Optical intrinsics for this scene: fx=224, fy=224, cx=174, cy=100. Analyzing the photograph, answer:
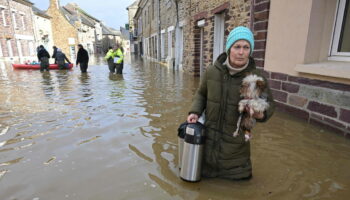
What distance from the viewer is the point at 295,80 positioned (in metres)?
4.23

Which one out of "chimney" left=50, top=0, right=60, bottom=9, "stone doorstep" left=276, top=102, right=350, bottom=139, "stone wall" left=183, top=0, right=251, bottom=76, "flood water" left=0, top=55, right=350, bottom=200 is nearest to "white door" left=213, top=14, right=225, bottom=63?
"stone wall" left=183, top=0, right=251, bottom=76

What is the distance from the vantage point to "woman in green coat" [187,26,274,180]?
2.02 metres

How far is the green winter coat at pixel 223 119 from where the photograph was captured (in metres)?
2.09

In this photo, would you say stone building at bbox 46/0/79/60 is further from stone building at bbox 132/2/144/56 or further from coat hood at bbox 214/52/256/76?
coat hood at bbox 214/52/256/76

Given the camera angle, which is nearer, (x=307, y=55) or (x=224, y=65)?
(x=224, y=65)

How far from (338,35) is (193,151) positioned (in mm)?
3385

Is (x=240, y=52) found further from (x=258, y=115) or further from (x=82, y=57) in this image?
(x=82, y=57)

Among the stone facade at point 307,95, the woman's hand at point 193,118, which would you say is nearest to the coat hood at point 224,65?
the woman's hand at point 193,118

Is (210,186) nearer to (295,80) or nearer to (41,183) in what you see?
(41,183)

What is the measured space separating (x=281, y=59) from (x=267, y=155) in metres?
2.34

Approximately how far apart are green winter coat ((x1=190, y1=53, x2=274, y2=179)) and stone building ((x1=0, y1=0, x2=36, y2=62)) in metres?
28.1

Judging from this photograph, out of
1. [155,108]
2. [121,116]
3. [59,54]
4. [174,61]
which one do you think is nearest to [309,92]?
[155,108]

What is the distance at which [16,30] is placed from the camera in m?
25.7

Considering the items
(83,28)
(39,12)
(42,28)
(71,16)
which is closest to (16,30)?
(39,12)
